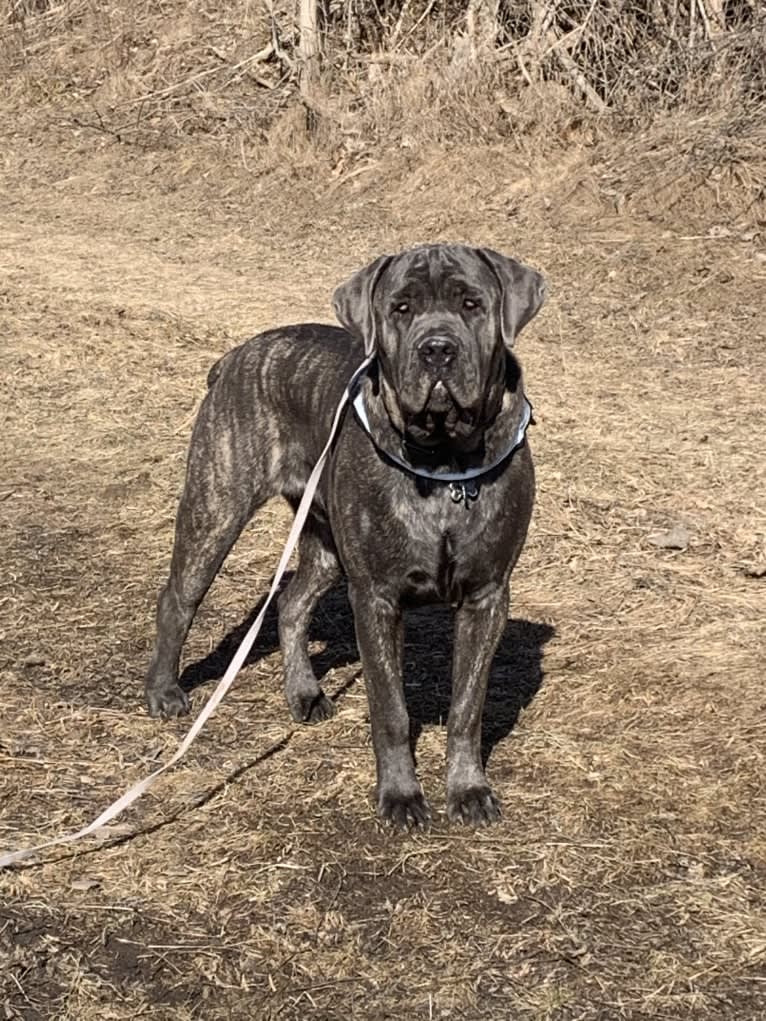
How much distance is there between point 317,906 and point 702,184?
9155mm

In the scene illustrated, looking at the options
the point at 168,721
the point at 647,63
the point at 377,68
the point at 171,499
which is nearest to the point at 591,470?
the point at 171,499

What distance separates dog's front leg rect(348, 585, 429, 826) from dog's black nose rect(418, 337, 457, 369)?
799 millimetres

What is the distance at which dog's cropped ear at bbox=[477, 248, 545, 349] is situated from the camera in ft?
16.0

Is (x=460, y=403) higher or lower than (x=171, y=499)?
higher

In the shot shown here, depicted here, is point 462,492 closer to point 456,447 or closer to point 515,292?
point 456,447

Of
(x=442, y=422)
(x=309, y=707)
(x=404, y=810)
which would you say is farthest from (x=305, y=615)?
(x=442, y=422)

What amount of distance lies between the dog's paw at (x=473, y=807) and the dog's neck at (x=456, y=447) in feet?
3.29

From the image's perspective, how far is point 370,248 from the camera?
1310 centimetres

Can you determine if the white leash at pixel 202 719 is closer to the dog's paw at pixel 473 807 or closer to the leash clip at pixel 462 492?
the leash clip at pixel 462 492

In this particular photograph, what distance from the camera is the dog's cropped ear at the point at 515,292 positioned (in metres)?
4.87

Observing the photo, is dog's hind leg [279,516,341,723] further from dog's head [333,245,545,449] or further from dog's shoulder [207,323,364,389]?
dog's head [333,245,545,449]

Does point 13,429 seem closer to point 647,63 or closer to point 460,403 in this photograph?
point 460,403

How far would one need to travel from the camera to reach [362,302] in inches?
→ 194

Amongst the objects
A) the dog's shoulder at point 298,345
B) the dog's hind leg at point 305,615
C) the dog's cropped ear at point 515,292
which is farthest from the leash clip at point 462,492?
the dog's hind leg at point 305,615
